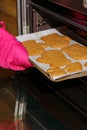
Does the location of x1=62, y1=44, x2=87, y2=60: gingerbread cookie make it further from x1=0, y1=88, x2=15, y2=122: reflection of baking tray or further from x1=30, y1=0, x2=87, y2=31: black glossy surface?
x1=0, y1=88, x2=15, y2=122: reflection of baking tray

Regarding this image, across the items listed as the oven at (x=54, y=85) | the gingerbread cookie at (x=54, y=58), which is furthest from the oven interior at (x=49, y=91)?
the gingerbread cookie at (x=54, y=58)

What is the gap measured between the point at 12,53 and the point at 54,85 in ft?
1.04

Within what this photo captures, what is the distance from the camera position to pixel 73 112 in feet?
4.17

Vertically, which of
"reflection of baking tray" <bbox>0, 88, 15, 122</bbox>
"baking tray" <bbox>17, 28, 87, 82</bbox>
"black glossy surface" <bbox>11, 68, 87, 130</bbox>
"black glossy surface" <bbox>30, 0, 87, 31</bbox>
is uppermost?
"black glossy surface" <bbox>30, 0, 87, 31</bbox>

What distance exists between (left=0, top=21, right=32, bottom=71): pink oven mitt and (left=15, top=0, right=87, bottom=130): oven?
0.44ft

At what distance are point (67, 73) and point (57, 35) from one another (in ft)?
1.04

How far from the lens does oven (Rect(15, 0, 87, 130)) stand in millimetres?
1137

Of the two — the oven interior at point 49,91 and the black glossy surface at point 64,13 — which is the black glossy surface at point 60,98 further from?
the black glossy surface at point 64,13

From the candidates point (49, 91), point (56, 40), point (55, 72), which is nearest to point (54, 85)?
point (49, 91)

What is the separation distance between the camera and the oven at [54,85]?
3.73 ft

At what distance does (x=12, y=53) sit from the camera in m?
1.20

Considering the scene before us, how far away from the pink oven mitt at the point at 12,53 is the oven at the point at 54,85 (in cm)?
14

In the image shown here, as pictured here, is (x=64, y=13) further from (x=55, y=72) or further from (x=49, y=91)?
(x=49, y=91)

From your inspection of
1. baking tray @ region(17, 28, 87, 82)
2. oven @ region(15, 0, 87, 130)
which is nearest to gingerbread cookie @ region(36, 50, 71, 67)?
baking tray @ region(17, 28, 87, 82)
